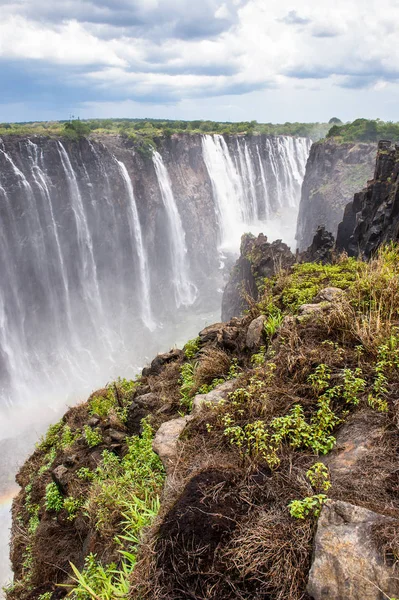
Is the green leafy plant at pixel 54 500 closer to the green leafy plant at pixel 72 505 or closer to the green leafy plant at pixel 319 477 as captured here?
the green leafy plant at pixel 72 505

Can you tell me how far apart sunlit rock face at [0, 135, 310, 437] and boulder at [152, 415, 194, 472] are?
1921cm

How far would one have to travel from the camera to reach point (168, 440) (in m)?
4.29

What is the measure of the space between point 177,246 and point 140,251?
197 inches

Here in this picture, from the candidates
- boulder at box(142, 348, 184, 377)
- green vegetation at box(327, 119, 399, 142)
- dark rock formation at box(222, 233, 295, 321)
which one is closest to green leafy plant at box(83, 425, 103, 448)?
boulder at box(142, 348, 184, 377)

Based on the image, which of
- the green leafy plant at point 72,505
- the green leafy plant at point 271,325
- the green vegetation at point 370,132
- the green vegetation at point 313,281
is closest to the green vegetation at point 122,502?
the green leafy plant at point 72,505

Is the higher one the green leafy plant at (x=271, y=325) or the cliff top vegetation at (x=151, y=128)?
the cliff top vegetation at (x=151, y=128)

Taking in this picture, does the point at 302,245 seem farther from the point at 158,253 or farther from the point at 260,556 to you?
the point at 260,556

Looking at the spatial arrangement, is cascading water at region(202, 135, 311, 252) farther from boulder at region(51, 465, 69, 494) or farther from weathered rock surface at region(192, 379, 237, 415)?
weathered rock surface at region(192, 379, 237, 415)

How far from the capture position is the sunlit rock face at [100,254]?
24.0 metres

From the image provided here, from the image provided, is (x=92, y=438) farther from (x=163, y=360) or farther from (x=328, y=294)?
(x=328, y=294)

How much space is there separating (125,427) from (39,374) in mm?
20717

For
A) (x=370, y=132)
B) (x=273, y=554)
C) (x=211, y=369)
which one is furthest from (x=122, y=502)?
(x=370, y=132)

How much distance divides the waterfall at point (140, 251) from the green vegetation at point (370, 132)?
2324 cm

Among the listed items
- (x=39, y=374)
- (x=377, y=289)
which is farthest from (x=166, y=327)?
A: (x=377, y=289)
